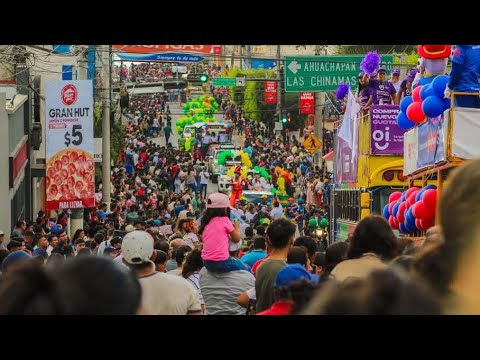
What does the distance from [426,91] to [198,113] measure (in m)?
61.0

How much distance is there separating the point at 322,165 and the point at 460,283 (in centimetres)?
4136

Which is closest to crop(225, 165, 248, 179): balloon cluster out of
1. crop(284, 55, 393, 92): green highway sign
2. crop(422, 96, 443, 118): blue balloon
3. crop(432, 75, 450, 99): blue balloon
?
crop(284, 55, 393, 92): green highway sign

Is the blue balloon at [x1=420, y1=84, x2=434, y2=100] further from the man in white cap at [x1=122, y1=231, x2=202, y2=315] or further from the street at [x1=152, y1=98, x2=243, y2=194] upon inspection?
the street at [x1=152, y1=98, x2=243, y2=194]

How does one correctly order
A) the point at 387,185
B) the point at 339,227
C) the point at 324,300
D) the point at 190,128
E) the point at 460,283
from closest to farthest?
1. the point at 324,300
2. the point at 460,283
3. the point at 387,185
4. the point at 339,227
5. the point at 190,128

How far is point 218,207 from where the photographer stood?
9344mm

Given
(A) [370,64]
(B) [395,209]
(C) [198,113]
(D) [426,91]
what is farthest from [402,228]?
(C) [198,113]

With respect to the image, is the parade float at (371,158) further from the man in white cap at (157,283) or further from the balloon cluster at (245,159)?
the balloon cluster at (245,159)

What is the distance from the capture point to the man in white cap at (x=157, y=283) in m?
6.52

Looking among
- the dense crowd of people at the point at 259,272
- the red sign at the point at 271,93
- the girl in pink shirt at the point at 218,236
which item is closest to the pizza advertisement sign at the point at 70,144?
the dense crowd of people at the point at 259,272

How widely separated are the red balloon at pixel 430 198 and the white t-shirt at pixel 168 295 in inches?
255

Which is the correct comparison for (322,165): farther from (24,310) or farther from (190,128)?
(24,310)

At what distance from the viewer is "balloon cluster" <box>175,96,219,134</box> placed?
71688 mm

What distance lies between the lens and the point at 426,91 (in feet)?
42.3
